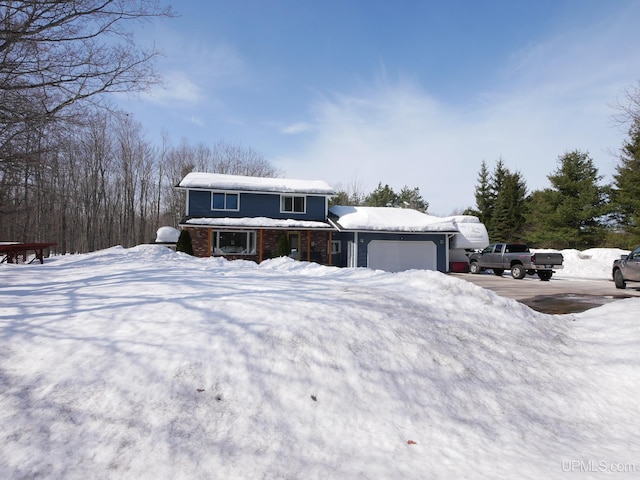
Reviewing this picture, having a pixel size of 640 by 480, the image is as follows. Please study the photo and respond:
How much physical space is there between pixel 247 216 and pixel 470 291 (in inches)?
643

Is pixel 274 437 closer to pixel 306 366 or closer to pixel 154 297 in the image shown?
→ pixel 306 366

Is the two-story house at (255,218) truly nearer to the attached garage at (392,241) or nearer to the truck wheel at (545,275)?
the attached garage at (392,241)

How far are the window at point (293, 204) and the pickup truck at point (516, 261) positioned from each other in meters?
11.5

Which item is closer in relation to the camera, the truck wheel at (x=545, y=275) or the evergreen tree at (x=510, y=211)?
the truck wheel at (x=545, y=275)

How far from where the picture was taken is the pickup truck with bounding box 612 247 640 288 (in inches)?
509

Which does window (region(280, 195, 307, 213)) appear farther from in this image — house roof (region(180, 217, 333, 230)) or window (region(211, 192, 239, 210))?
window (region(211, 192, 239, 210))

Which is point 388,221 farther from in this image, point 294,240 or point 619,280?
point 619,280

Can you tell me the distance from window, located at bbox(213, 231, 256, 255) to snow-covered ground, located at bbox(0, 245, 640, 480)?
14.7 metres

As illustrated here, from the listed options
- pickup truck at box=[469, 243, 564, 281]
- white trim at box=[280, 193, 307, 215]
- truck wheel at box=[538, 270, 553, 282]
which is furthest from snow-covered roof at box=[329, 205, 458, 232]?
truck wheel at box=[538, 270, 553, 282]

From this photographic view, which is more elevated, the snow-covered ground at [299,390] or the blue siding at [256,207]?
the blue siding at [256,207]

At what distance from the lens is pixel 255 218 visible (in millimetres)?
20578

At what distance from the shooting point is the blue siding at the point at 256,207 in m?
20.3

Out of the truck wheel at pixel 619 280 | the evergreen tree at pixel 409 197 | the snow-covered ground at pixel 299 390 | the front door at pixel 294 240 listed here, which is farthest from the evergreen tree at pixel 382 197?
the snow-covered ground at pixel 299 390

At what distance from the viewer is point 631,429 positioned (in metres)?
3.28
